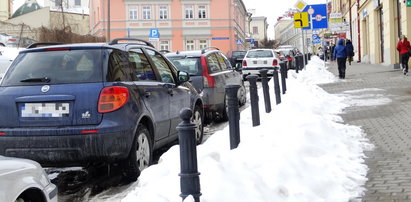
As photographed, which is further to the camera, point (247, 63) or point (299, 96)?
point (247, 63)

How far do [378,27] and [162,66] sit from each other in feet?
86.1

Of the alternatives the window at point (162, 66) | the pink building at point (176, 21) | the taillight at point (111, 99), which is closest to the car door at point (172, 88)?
the window at point (162, 66)

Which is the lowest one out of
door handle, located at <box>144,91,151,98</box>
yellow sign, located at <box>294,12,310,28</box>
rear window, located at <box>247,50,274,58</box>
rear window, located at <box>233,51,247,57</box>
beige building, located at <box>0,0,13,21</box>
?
door handle, located at <box>144,91,151,98</box>

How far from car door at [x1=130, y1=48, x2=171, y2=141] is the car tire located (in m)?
0.30

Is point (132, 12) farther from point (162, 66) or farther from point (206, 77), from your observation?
point (162, 66)

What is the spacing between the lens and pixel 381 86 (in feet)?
51.6

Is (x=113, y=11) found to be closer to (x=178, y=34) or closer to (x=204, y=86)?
(x=178, y=34)

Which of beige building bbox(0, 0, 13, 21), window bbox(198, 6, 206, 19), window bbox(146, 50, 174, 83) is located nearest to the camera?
window bbox(146, 50, 174, 83)

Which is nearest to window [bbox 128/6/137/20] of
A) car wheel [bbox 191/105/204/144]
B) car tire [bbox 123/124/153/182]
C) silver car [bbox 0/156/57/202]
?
car wheel [bbox 191/105/204/144]

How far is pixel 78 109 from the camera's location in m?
5.40

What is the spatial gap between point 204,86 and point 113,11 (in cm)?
5591

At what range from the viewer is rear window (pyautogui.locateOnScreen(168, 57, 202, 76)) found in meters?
10.2

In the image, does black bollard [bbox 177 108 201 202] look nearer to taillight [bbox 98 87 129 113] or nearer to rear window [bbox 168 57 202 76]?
taillight [bbox 98 87 129 113]

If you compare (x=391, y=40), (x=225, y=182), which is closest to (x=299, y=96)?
(x=225, y=182)
